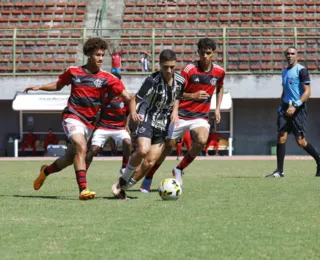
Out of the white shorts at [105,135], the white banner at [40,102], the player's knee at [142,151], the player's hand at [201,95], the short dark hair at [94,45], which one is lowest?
the white banner at [40,102]

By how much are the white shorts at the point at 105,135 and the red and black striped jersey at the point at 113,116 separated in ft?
0.65

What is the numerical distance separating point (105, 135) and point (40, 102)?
19.6 metres

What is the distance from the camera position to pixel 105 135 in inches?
549

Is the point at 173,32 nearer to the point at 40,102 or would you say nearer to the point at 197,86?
the point at 40,102

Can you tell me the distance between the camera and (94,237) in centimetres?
716

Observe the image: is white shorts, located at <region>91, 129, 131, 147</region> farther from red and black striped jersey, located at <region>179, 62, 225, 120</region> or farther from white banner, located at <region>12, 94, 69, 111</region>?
white banner, located at <region>12, 94, 69, 111</region>

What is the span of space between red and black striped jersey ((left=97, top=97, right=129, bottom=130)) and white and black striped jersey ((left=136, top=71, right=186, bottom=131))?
9.70ft

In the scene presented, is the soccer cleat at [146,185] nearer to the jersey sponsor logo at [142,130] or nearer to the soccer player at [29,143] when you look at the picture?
the jersey sponsor logo at [142,130]

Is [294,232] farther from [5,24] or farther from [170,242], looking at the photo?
[5,24]

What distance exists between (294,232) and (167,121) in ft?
13.7

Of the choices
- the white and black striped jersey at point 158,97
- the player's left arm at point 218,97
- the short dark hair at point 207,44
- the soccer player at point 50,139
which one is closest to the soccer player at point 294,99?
the player's left arm at point 218,97

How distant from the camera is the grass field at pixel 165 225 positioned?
641cm

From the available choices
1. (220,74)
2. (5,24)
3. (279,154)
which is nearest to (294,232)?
(220,74)

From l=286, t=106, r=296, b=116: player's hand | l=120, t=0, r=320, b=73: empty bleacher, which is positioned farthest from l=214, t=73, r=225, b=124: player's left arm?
l=120, t=0, r=320, b=73: empty bleacher
